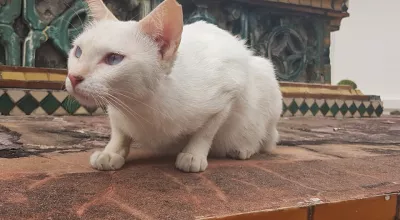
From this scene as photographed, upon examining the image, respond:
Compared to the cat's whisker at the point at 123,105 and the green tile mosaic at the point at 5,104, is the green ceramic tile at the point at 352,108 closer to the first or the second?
the green tile mosaic at the point at 5,104

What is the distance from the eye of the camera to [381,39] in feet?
16.2

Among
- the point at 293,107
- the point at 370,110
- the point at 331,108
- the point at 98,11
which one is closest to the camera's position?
the point at 98,11

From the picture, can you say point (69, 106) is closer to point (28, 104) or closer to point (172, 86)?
point (28, 104)

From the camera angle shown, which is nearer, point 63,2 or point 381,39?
point 63,2

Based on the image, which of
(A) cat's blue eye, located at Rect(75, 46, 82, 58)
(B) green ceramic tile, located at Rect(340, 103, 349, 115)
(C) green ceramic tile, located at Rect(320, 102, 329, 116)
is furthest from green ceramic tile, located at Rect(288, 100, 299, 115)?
(A) cat's blue eye, located at Rect(75, 46, 82, 58)

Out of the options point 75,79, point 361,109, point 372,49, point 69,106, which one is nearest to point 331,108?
point 361,109

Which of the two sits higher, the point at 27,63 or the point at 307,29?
the point at 307,29

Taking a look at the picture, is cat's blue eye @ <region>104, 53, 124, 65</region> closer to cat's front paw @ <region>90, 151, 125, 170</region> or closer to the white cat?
the white cat

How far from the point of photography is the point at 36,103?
8.06ft

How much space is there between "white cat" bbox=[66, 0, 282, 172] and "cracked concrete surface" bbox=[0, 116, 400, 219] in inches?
2.3

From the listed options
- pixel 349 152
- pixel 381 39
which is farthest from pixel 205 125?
pixel 381 39

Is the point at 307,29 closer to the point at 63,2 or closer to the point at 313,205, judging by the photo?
the point at 63,2

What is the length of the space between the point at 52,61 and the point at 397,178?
2.12 metres

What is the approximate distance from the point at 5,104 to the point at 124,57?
5.48ft
